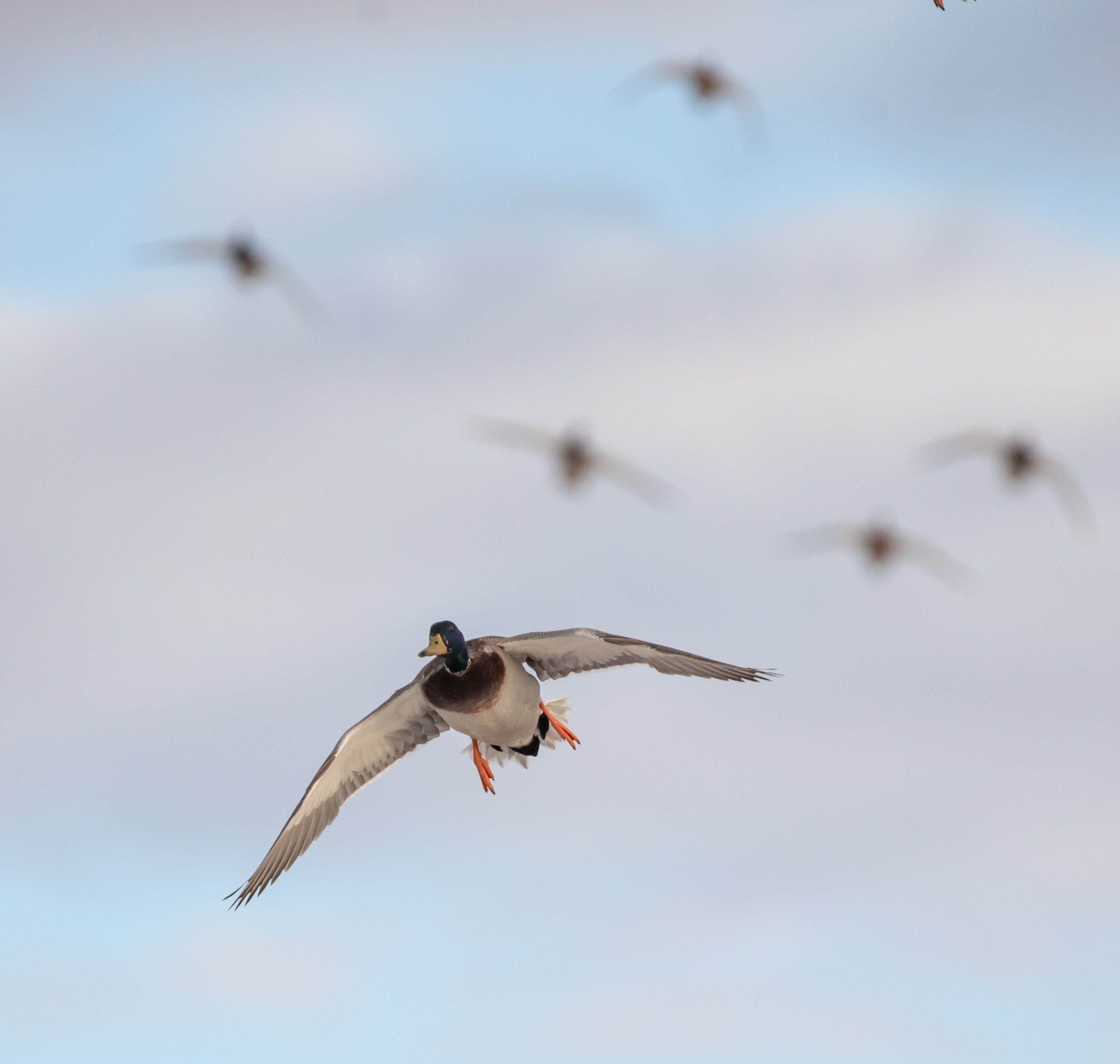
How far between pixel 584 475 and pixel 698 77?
21.9ft

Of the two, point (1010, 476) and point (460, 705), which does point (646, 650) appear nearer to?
point (460, 705)

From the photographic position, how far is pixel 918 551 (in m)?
24.3

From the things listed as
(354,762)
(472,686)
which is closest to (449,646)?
(472,686)

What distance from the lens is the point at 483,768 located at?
87.0 ft

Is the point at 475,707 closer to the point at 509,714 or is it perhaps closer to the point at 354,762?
the point at 509,714

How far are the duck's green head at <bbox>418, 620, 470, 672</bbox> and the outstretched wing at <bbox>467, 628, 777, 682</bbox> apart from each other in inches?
23.7

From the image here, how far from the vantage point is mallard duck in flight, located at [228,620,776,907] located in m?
24.2

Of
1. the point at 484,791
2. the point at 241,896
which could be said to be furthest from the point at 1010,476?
the point at 241,896

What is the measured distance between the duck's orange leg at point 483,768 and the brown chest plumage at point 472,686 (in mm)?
2008

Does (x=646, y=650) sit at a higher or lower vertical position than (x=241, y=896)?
higher

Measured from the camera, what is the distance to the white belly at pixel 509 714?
24.6m

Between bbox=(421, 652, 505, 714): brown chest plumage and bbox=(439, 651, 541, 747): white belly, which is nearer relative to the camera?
bbox=(421, 652, 505, 714): brown chest plumage

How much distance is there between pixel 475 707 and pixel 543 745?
302 cm

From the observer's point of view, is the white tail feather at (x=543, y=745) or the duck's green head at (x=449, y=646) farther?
the white tail feather at (x=543, y=745)
